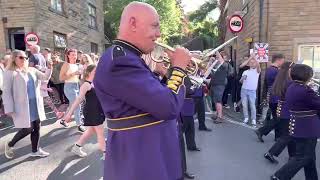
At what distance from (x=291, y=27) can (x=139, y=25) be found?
37.7 feet

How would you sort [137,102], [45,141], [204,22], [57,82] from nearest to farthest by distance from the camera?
[137,102], [45,141], [57,82], [204,22]

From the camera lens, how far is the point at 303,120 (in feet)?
15.8

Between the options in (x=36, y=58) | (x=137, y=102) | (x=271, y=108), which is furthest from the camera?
(x=36, y=58)

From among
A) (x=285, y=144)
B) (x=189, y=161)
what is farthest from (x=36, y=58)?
(x=285, y=144)

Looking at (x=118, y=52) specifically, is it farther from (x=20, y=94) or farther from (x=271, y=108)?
(x=271, y=108)

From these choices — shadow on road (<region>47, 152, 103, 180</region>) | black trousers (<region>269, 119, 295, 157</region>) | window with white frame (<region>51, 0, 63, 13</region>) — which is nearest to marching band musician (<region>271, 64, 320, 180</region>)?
black trousers (<region>269, 119, 295, 157</region>)

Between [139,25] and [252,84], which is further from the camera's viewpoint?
[252,84]

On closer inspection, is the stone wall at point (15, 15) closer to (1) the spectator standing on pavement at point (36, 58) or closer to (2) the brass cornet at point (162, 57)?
(1) the spectator standing on pavement at point (36, 58)

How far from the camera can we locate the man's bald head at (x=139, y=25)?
220cm

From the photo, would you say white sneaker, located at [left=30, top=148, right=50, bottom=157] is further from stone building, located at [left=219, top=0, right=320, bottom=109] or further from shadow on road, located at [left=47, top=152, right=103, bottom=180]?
stone building, located at [left=219, top=0, right=320, bottom=109]

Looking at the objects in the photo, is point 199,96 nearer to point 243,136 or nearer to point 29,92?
point 243,136

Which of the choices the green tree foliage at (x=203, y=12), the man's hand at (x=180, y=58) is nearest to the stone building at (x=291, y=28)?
the man's hand at (x=180, y=58)

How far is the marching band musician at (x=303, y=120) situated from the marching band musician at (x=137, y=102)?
286 centimetres

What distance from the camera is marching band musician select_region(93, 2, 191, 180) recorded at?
2113mm
